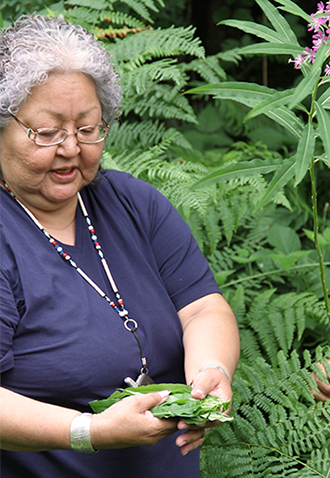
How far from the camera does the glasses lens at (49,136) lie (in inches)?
48.7

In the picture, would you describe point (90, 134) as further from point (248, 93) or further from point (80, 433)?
point (80, 433)

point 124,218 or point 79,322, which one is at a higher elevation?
point 124,218

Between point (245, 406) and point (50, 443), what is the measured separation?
791 mm

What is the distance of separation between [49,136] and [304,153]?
594 millimetres

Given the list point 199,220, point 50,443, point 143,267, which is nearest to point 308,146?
point 143,267

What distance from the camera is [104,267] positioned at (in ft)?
4.62

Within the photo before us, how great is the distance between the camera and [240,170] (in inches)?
49.7

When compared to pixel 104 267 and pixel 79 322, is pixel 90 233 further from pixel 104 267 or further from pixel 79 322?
pixel 79 322

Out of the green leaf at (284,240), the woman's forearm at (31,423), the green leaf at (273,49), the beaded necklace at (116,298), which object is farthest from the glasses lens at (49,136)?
the green leaf at (284,240)

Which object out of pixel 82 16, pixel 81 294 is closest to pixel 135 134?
pixel 82 16

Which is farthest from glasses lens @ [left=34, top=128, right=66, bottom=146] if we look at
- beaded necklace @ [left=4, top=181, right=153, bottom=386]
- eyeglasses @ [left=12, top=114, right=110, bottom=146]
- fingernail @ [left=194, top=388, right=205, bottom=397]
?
fingernail @ [left=194, top=388, right=205, bottom=397]

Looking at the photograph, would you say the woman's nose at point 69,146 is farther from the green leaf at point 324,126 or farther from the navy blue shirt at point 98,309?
the green leaf at point 324,126

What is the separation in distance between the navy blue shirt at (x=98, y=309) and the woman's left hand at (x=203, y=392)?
151 mm

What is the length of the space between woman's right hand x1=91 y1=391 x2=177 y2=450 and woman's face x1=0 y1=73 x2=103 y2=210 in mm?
540
